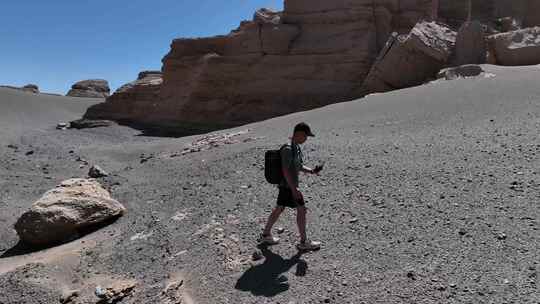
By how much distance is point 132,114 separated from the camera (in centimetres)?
2286

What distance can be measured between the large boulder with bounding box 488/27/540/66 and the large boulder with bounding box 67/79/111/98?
107 ft

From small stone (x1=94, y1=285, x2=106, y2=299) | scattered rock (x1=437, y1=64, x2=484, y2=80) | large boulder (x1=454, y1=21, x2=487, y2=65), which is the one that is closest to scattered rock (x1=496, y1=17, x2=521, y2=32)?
large boulder (x1=454, y1=21, x2=487, y2=65)

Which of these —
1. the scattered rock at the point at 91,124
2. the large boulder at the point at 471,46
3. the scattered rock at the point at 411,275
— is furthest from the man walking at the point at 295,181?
the scattered rock at the point at 91,124

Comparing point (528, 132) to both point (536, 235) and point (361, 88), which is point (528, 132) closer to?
point (536, 235)

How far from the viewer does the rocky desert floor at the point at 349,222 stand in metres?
3.28

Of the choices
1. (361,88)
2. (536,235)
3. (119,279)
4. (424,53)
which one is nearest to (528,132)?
(536,235)

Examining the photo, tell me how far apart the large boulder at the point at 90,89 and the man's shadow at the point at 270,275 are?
37.0 m

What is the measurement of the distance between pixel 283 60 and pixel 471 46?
6039mm

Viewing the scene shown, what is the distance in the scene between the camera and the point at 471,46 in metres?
12.1

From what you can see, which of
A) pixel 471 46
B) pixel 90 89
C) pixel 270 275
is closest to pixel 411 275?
pixel 270 275

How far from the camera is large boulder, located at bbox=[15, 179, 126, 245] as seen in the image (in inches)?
215

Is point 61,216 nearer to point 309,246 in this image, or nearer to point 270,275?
point 270,275

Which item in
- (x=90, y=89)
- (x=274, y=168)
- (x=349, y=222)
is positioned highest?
(x=90, y=89)

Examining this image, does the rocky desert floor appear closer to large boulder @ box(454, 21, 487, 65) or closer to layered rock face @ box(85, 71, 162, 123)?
large boulder @ box(454, 21, 487, 65)
